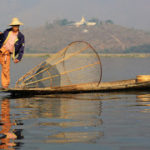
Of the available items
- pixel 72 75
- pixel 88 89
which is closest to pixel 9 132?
pixel 88 89

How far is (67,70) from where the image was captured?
44.1 feet

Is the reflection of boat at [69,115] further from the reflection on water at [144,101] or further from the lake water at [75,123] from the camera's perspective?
the reflection on water at [144,101]

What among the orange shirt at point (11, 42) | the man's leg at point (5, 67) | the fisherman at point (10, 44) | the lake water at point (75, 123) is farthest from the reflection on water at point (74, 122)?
the orange shirt at point (11, 42)

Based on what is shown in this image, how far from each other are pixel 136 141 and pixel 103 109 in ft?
10.4

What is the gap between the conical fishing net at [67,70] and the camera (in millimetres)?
12664

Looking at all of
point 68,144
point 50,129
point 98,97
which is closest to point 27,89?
point 98,97

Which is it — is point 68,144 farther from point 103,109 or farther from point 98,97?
point 98,97

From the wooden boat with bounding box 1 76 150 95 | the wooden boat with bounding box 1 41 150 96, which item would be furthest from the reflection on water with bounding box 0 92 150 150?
the wooden boat with bounding box 1 41 150 96

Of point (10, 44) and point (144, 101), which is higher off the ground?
point (10, 44)

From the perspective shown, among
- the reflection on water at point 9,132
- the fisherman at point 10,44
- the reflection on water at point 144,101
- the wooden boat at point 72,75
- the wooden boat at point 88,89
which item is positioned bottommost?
the reflection on water at point 9,132

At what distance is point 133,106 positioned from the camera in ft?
32.4

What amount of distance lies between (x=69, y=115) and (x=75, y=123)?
0.97m

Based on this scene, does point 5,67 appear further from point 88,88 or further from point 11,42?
point 88,88

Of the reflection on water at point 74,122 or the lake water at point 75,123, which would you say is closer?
the lake water at point 75,123
